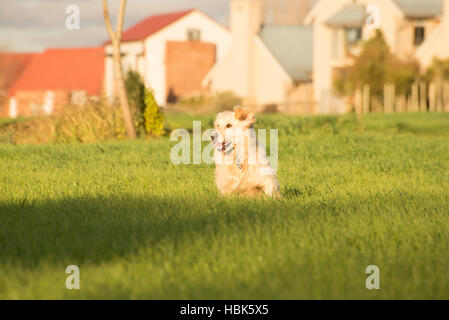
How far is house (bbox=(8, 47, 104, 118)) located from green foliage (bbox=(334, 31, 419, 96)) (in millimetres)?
30379

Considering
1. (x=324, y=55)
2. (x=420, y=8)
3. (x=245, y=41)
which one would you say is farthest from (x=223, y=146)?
(x=245, y=41)

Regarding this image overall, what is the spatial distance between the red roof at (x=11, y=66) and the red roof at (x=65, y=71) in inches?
59.4

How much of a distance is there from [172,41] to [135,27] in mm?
6667

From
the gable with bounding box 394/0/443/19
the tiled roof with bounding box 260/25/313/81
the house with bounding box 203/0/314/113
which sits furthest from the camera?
the tiled roof with bounding box 260/25/313/81

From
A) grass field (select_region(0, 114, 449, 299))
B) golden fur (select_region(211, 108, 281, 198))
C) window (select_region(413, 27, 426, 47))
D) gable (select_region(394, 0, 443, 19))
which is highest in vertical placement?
gable (select_region(394, 0, 443, 19))

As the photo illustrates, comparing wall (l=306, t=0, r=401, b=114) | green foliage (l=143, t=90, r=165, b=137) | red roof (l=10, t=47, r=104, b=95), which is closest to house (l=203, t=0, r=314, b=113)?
wall (l=306, t=0, r=401, b=114)

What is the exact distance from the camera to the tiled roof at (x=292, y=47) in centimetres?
5261

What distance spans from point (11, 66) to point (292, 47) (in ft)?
103

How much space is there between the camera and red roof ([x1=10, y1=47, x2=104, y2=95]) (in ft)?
218

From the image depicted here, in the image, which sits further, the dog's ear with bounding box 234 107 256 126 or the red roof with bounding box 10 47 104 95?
the red roof with bounding box 10 47 104 95

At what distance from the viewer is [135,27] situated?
222 ft

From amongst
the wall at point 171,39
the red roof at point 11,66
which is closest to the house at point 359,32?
the wall at point 171,39

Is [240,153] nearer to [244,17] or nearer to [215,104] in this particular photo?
[215,104]

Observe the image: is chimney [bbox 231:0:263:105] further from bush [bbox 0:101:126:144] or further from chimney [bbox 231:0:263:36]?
bush [bbox 0:101:126:144]
